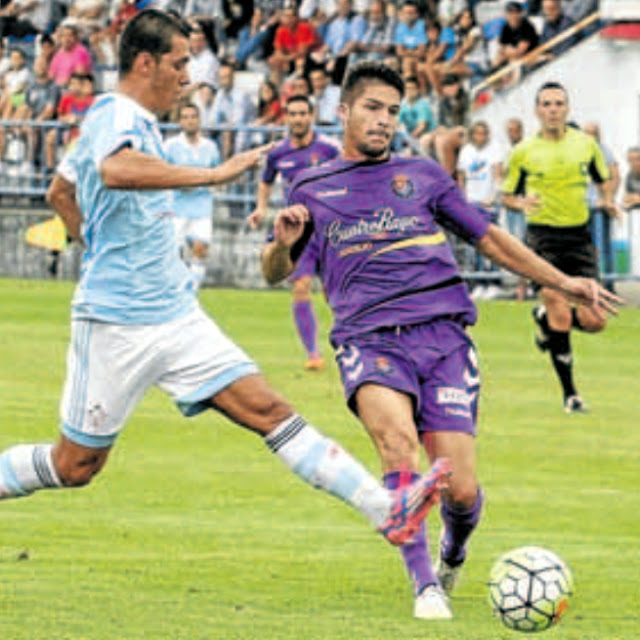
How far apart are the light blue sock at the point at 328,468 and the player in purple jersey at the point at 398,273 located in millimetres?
285

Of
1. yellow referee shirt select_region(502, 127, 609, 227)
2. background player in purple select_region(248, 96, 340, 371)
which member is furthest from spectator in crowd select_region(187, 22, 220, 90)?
yellow referee shirt select_region(502, 127, 609, 227)

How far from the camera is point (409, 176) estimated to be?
10.4 m

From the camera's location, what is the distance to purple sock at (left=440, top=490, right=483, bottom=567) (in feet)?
33.8

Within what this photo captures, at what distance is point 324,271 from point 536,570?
185cm

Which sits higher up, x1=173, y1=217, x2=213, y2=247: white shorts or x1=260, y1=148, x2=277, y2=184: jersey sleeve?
x1=260, y1=148, x2=277, y2=184: jersey sleeve

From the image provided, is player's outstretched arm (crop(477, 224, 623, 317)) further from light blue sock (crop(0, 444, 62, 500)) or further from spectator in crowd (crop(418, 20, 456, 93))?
spectator in crowd (crop(418, 20, 456, 93))

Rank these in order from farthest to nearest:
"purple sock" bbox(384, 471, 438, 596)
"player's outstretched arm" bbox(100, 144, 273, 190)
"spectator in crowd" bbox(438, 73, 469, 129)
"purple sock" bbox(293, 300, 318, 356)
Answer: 1. "spectator in crowd" bbox(438, 73, 469, 129)
2. "purple sock" bbox(293, 300, 318, 356)
3. "purple sock" bbox(384, 471, 438, 596)
4. "player's outstretched arm" bbox(100, 144, 273, 190)

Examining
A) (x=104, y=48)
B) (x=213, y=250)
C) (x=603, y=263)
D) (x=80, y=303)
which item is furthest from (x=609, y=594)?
(x=104, y=48)

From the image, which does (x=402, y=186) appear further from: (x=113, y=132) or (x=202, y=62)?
(x=202, y=62)

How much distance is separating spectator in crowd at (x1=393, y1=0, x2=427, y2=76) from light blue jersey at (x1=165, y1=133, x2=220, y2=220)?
6065 mm

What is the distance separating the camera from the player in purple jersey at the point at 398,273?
1013 centimetres

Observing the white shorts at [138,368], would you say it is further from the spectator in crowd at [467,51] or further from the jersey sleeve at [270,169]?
the spectator in crowd at [467,51]

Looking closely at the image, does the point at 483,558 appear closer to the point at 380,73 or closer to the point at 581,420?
the point at 380,73

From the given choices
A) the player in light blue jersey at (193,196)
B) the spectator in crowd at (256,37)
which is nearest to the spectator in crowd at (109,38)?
the spectator in crowd at (256,37)
